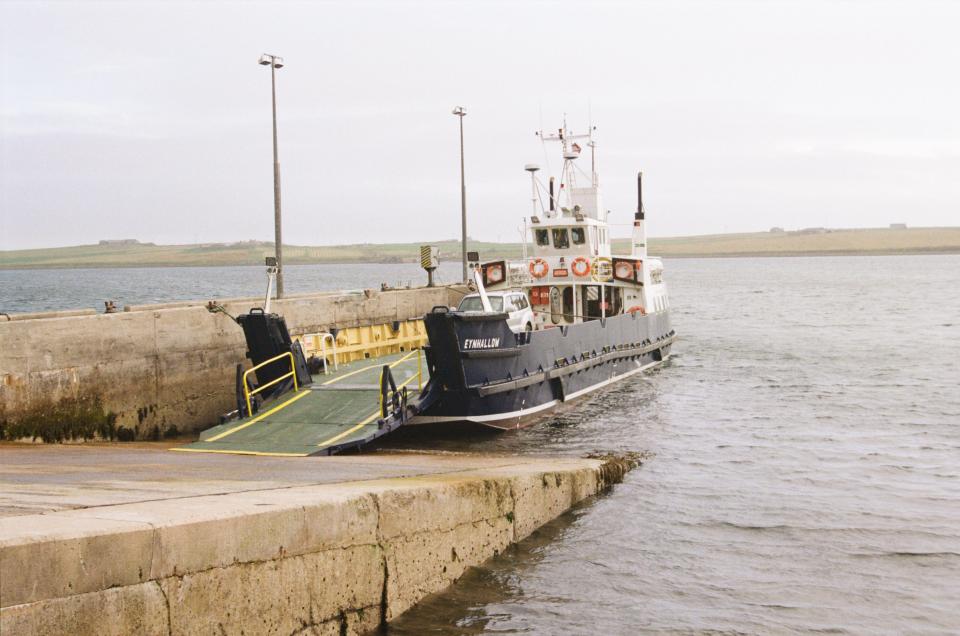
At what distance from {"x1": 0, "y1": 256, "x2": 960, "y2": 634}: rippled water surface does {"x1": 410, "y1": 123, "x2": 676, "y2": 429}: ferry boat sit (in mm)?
747

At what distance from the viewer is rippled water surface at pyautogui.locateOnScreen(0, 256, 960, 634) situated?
871cm

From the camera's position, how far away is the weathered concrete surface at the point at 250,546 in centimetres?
540

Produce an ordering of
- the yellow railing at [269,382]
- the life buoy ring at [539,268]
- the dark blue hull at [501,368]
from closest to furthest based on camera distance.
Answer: the yellow railing at [269,382], the dark blue hull at [501,368], the life buoy ring at [539,268]

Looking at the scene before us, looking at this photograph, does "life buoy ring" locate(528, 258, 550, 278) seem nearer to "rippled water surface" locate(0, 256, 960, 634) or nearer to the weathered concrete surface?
"rippled water surface" locate(0, 256, 960, 634)

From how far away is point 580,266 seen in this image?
1051 inches

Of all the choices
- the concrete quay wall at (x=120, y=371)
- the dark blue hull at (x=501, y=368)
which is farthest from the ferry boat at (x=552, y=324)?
the concrete quay wall at (x=120, y=371)

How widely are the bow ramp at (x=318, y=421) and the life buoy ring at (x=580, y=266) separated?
9.99 metres

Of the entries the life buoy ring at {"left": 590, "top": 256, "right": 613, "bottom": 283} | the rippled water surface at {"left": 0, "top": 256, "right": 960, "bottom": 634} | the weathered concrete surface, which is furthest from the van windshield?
the weathered concrete surface

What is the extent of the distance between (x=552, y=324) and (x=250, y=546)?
2043 centimetres

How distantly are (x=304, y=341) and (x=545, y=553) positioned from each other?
11.5 m

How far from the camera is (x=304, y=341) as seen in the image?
20.5m

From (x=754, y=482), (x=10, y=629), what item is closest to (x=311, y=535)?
(x=10, y=629)

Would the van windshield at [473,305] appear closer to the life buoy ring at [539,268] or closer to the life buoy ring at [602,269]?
the life buoy ring at [539,268]

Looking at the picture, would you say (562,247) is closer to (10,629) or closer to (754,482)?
(754,482)
